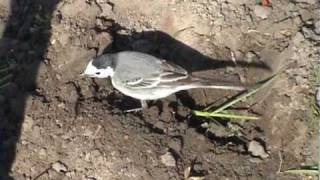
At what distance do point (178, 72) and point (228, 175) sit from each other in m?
0.98

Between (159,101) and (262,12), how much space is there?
1.25 metres

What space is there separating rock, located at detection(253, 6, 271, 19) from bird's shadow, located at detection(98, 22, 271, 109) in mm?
487

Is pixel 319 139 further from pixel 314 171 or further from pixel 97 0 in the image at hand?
pixel 97 0

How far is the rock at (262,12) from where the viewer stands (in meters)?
7.30

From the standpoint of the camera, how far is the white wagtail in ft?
22.3

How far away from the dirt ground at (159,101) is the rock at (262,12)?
0.01 meters

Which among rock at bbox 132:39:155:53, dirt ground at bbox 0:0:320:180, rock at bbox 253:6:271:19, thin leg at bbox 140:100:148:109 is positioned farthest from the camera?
rock at bbox 132:39:155:53

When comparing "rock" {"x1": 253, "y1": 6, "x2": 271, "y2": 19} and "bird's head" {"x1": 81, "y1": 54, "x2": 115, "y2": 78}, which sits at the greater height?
Answer: "rock" {"x1": 253, "y1": 6, "x2": 271, "y2": 19}

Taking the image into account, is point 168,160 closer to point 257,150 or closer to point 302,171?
point 257,150

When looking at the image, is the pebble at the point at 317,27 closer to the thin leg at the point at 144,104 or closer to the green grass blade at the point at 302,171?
the green grass blade at the point at 302,171

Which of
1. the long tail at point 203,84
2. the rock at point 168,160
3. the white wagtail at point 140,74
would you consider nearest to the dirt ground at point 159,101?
the rock at point 168,160

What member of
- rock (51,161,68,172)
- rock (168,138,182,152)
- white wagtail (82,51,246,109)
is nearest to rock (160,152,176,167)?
rock (168,138,182,152)

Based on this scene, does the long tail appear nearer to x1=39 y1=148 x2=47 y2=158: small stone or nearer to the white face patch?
the white face patch

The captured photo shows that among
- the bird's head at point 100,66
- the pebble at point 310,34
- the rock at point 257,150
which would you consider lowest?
the rock at point 257,150
